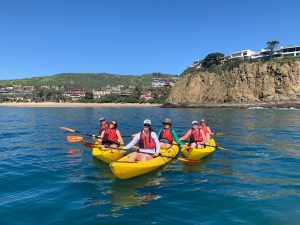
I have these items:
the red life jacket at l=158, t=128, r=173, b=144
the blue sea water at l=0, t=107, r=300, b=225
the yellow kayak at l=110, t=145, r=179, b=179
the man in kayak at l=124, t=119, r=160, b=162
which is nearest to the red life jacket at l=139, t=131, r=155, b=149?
the man in kayak at l=124, t=119, r=160, b=162

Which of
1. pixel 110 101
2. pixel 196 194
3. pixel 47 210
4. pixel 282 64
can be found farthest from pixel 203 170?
pixel 110 101

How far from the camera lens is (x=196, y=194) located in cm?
943

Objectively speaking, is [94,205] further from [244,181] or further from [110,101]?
[110,101]

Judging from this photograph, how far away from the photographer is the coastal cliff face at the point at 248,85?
259ft

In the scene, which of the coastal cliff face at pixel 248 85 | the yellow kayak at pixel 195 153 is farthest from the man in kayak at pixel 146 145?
the coastal cliff face at pixel 248 85

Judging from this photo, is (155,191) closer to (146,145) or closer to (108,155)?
(146,145)

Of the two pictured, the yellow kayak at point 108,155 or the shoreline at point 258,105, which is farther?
the shoreline at point 258,105

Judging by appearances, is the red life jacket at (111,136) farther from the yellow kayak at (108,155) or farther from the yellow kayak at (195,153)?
the yellow kayak at (195,153)

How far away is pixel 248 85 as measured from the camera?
85562 mm

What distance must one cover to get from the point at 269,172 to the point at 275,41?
10788 cm

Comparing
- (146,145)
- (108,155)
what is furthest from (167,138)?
(108,155)

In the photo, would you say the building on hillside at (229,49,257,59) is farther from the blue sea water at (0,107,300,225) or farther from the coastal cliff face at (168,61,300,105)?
the blue sea water at (0,107,300,225)

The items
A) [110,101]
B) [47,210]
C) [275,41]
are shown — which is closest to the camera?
[47,210]

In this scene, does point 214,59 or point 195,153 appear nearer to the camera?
point 195,153
